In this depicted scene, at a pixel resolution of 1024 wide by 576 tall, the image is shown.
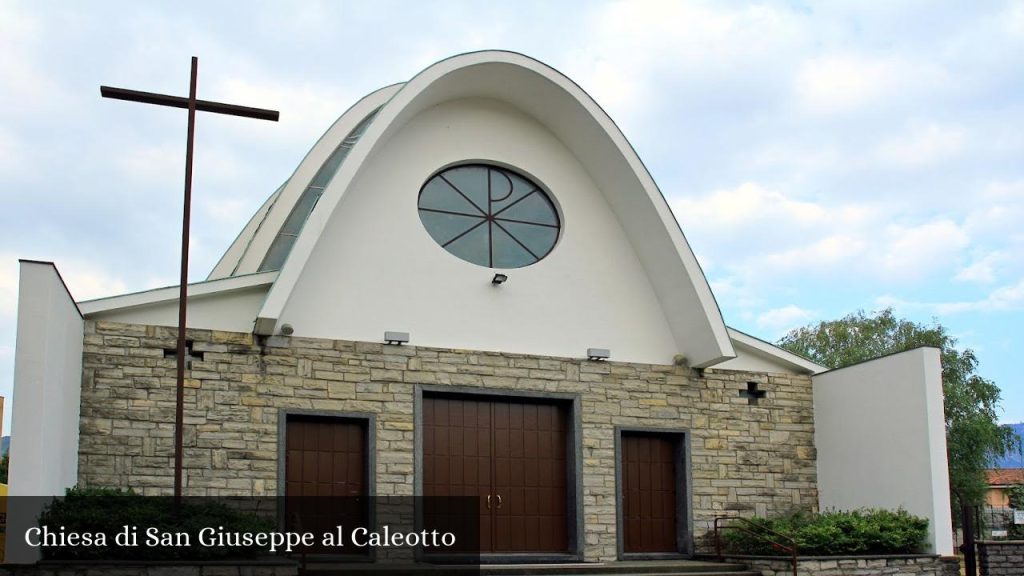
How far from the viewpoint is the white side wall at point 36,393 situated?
10289mm

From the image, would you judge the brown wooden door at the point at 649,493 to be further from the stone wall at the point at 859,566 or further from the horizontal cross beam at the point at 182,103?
the horizontal cross beam at the point at 182,103

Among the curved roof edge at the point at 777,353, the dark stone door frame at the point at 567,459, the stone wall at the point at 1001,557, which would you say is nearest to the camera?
the dark stone door frame at the point at 567,459

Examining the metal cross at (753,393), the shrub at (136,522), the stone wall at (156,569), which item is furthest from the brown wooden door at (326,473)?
the metal cross at (753,393)

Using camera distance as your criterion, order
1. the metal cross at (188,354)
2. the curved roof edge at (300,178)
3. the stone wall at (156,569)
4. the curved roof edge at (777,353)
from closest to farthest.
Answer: the stone wall at (156,569) → the metal cross at (188,354) → the curved roof edge at (777,353) → the curved roof edge at (300,178)

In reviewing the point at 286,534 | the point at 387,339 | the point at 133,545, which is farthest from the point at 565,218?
the point at 133,545

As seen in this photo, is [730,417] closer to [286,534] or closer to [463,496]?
[463,496]

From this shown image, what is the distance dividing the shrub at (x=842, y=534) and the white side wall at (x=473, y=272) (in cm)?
264

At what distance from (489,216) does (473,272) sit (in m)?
1.00

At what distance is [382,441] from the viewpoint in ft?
45.7

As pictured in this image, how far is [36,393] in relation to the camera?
10.4 m

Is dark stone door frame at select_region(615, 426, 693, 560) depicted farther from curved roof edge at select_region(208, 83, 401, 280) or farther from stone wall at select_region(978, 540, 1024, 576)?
curved roof edge at select_region(208, 83, 401, 280)

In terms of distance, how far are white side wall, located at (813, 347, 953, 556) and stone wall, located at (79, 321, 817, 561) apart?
0.30 metres

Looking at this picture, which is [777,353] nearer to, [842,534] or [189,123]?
[842,534]

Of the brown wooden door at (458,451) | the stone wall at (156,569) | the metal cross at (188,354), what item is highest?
the metal cross at (188,354)
